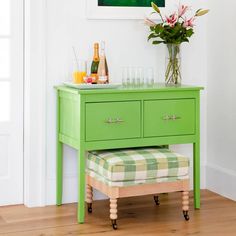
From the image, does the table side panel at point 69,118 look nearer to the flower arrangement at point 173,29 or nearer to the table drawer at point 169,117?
the table drawer at point 169,117

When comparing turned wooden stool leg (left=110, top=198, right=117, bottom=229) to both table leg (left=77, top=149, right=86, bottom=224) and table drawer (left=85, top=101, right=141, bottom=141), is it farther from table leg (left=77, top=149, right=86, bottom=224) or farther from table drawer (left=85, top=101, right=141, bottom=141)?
table drawer (left=85, top=101, right=141, bottom=141)

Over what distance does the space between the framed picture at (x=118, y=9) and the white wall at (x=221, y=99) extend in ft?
1.55

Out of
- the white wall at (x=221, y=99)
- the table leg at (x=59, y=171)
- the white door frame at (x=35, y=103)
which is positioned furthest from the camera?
the white wall at (x=221, y=99)

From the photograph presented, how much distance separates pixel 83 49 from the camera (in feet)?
13.6

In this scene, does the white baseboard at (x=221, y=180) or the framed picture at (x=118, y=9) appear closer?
the framed picture at (x=118, y=9)

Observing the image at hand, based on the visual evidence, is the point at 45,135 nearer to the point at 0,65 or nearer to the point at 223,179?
the point at 0,65

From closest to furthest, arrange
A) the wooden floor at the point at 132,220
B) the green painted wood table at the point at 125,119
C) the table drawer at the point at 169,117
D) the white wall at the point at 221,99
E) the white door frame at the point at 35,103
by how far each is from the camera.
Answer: the wooden floor at the point at 132,220, the green painted wood table at the point at 125,119, the table drawer at the point at 169,117, the white door frame at the point at 35,103, the white wall at the point at 221,99

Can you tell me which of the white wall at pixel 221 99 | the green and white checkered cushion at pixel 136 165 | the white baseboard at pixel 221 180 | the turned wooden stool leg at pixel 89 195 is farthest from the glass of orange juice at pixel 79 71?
the white baseboard at pixel 221 180

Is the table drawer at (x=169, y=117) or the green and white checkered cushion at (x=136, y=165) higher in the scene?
the table drawer at (x=169, y=117)

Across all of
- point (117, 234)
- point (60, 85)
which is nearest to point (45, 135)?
point (60, 85)

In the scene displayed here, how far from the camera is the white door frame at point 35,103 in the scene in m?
3.96

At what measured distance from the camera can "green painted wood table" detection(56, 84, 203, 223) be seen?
3666 mm

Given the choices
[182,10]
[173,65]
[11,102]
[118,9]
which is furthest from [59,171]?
[182,10]

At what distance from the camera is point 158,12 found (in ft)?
13.6
